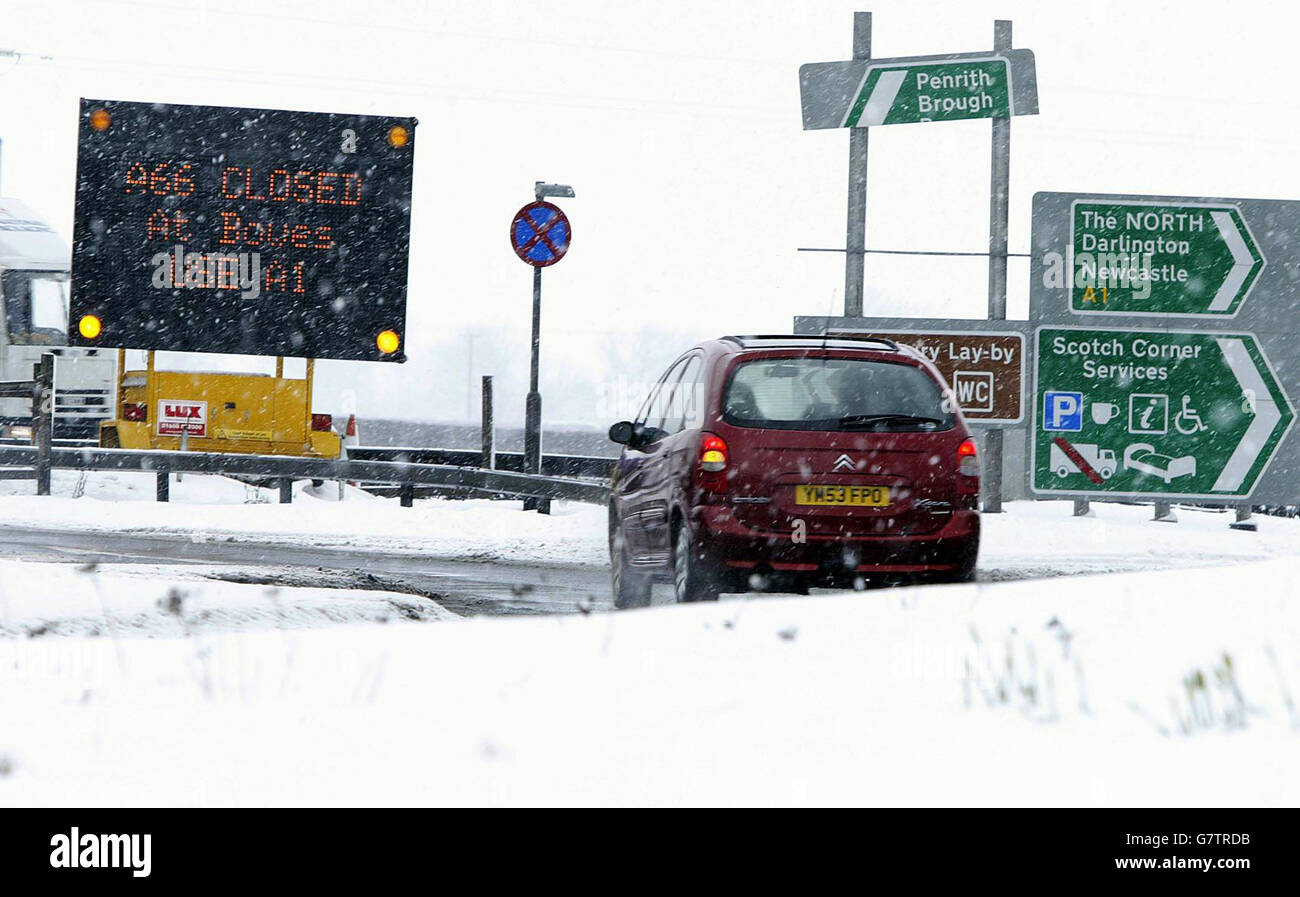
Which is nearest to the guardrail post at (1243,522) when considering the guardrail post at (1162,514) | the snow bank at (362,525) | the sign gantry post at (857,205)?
the guardrail post at (1162,514)

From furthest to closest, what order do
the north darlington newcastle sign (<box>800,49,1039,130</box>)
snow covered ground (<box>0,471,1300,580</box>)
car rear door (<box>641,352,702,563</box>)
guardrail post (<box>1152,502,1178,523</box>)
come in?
guardrail post (<box>1152,502,1178,523</box>), the north darlington newcastle sign (<box>800,49,1039,130</box>), snow covered ground (<box>0,471,1300,580</box>), car rear door (<box>641,352,702,563</box>)

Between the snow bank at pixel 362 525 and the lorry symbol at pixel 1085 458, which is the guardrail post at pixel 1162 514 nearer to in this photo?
the lorry symbol at pixel 1085 458

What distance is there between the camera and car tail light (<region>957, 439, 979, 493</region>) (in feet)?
25.0

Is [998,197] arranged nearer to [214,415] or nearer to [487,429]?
[487,429]

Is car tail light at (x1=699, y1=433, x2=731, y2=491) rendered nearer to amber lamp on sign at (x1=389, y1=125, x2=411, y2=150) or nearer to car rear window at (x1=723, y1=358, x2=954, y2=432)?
car rear window at (x1=723, y1=358, x2=954, y2=432)

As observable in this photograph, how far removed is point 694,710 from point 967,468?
439 cm

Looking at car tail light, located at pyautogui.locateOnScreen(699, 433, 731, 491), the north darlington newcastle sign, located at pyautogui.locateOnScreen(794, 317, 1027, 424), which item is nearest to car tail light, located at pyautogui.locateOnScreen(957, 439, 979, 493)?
car tail light, located at pyautogui.locateOnScreen(699, 433, 731, 491)

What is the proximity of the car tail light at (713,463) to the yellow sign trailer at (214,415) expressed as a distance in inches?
501

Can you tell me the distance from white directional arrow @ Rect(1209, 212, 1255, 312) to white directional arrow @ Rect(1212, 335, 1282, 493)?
0.27 ft

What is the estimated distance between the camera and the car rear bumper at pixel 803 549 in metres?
7.43

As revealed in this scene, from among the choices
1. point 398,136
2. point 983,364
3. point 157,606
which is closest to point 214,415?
point 398,136

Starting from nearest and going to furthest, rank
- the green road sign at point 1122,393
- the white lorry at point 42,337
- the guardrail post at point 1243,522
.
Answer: the green road sign at point 1122,393 → the guardrail post at point 1243,522 → the white lorry at point 42,337
